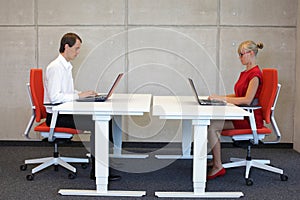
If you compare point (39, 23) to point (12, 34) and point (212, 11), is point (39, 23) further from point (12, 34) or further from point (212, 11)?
point (212, 11)

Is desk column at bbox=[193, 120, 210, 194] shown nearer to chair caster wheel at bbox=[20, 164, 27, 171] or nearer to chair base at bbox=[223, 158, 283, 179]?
chair base at bbox=[223, 158, 283, 179]

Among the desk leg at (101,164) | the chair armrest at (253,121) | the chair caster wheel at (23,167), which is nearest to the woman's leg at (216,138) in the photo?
the chair armrest at (253,121)

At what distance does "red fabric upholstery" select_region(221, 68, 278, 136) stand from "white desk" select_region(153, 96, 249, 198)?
1.25 feet

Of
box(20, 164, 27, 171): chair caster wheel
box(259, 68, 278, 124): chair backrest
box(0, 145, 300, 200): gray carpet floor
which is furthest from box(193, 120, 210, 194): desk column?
box(20, 164, 27, 171): chair caster wheel

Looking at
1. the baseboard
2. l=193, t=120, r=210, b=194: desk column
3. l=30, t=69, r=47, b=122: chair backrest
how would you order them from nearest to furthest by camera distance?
1. l=193, t=120, r=210, b=194: desk column
2. l=30, t=69, r=47, b=122: chair backrest
3. the baseboard

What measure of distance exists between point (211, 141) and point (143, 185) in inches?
32.3

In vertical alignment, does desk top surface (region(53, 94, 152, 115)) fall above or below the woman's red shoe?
above

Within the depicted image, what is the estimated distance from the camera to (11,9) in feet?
19.8

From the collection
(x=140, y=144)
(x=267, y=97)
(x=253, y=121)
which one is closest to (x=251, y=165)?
(x=253, y=121)

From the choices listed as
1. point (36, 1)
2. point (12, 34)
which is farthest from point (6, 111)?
point (36, 1)

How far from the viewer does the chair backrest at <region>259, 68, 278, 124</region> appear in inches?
168

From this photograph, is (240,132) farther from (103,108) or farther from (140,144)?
(140,144)

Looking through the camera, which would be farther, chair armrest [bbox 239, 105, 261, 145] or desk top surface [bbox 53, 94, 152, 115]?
chair armrest [bbox 239, 105, 261, 145]

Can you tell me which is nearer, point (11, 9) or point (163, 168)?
point (163, 168)
